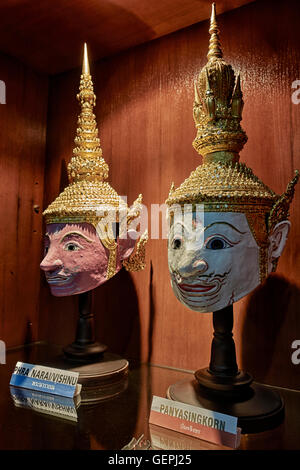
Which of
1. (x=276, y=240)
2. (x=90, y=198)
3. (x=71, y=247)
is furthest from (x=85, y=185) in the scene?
(x=276, y=240)

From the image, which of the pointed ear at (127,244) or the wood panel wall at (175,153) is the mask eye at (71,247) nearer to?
the pointed ear at (127,244)

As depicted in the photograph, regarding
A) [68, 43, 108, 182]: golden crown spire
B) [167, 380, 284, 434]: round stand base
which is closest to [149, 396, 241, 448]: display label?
[167, 380, 284, 434]: round stand base

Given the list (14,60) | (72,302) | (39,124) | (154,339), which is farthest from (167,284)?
(14,60)

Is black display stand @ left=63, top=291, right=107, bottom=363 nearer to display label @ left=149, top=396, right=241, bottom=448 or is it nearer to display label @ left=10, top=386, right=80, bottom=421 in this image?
display label @ left=10, top=386, right=80, bottom=421

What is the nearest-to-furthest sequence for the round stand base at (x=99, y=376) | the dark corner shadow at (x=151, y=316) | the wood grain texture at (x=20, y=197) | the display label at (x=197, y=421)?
the display label at (x=197, y=421), the round stand base at (x=99, y=376), the dark corner shadow at (x=151, y=316), the wood grain texture at (x=20, y=197)

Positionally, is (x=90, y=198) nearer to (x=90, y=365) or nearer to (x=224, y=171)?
(x=224, y=171)

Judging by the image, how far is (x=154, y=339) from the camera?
5.24 ft

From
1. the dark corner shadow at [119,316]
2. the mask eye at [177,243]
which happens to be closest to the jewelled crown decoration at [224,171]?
the mask eye at [177,243]

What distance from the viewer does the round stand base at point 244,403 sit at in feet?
3.18

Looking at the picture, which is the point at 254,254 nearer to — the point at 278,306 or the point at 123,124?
the point at 278,306

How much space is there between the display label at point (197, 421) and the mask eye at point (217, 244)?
41 cm
